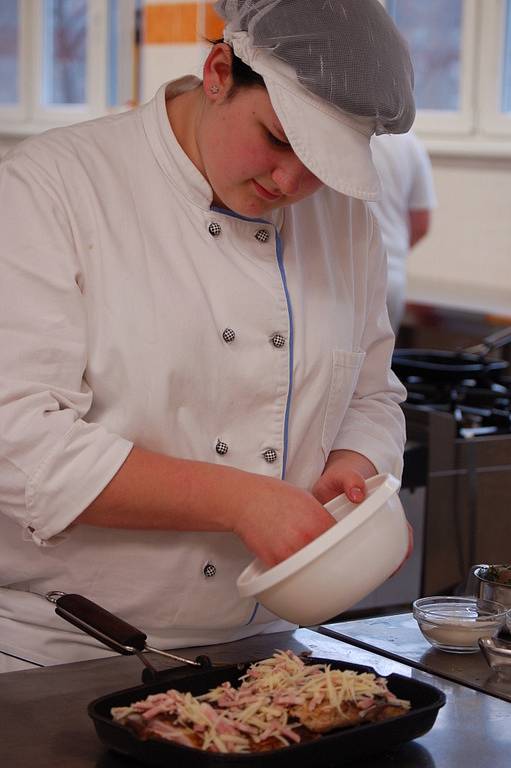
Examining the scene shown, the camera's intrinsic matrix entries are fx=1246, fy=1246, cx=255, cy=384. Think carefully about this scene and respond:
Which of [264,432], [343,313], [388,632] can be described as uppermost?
[343,313]

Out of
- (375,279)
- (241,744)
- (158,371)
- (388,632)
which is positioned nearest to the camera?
(241,744)

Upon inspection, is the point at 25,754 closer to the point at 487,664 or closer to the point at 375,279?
the point at 487,664

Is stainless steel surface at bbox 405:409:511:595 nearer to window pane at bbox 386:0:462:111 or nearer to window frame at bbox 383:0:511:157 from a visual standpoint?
window frame at bbox 383:0:511:157

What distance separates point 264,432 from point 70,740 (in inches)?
19.7

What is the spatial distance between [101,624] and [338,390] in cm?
47

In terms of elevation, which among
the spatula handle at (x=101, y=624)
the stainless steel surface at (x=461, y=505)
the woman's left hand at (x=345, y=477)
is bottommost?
the stainless steel surface at (x=461, y=505)

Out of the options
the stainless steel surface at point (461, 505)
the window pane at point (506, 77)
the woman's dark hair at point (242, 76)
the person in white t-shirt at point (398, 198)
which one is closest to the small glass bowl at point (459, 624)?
the woman's dark hair at point (242, 76)

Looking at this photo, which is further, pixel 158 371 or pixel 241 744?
pixel 158 371

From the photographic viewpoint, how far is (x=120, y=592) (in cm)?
156

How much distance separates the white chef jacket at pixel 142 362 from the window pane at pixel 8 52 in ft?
19.7

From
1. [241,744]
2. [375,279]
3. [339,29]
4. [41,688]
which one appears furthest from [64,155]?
[241,744]

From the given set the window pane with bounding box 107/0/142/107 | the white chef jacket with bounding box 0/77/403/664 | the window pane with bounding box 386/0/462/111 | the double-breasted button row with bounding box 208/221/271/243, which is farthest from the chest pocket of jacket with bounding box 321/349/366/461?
the window pane with bounding box 107/0/142/107

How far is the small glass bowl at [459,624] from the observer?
5.02 ft

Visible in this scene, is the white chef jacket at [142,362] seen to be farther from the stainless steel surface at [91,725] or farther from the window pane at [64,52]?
the window pane at [64,52]
